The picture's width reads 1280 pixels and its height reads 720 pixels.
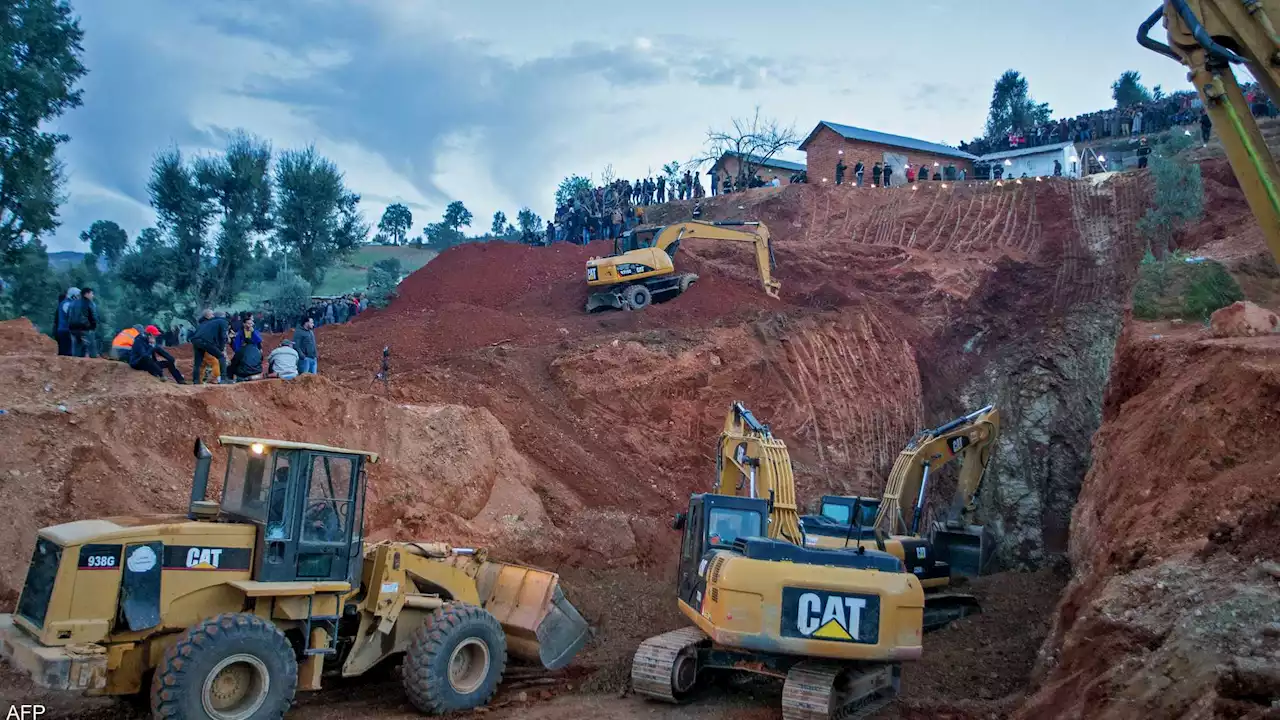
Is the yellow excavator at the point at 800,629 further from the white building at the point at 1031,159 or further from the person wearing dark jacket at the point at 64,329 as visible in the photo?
the white building at the point at 1031,159

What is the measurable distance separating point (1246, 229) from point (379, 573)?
1953 cm

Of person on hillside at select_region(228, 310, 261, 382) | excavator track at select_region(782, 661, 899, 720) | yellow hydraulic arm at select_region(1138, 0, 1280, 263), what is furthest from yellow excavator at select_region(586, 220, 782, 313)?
yellow hydraulic arm at select_region(1138, 0, 1280, 263)

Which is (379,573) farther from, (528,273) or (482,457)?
(528,273)

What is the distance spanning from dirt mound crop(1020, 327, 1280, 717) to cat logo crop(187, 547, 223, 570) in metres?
6.74

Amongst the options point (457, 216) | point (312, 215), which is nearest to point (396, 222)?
point (457, 216)

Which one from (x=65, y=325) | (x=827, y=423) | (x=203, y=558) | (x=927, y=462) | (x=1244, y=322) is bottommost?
(x=203, y=558)

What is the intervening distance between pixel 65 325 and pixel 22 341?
2.96ft

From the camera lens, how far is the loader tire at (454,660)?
28.7ft

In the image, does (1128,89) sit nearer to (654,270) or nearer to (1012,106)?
(1012,106)

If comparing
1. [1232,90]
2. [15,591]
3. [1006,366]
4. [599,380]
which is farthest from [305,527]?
[1006,366]

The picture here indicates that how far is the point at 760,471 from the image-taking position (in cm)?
1248

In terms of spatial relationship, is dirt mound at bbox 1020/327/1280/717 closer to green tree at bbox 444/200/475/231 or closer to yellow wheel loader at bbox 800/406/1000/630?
yellow wheel loader at bbox 800/406/1000/630

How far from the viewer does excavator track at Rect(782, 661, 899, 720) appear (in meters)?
→ 8.60

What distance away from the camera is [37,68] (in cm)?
2445
